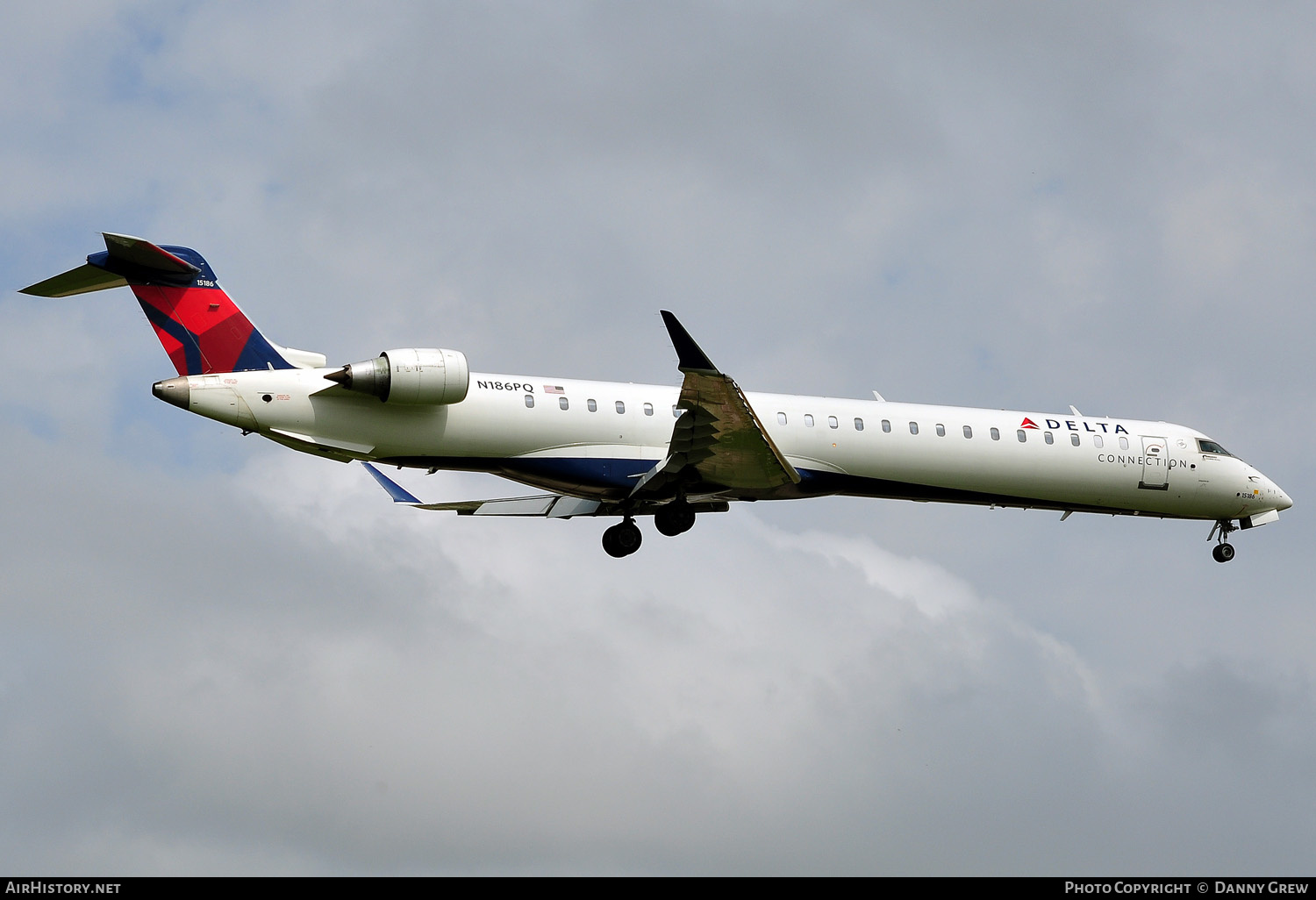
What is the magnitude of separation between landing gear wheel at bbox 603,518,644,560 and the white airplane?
→ 35 mm

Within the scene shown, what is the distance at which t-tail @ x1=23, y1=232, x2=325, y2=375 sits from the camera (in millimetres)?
26109

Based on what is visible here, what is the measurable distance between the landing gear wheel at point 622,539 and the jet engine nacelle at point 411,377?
18.0ft

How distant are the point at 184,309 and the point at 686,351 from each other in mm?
9000

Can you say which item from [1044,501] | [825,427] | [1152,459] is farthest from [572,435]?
[1152,459]

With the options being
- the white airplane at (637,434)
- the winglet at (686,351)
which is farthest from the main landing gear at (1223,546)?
the winglet at (686,351)

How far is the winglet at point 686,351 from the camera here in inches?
935

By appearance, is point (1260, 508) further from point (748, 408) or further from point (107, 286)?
point (107, 286)

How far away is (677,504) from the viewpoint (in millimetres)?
29344

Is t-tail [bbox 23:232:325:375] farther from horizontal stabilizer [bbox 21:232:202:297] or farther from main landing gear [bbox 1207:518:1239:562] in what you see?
main landing gear [bbox 1207:518:1239:562]

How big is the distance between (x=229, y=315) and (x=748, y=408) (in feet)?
30.3

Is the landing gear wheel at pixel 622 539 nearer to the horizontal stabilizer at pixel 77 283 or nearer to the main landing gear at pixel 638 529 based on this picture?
the main landing gear at pixel 638 529

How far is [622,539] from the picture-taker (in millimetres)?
30453

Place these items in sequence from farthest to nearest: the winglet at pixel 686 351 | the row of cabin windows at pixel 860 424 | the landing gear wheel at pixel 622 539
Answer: the landing gear wheel at pixel 622 539
the row of cabin windows at pixel 860 424
the winglet at pixel 686 351
